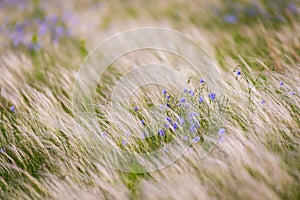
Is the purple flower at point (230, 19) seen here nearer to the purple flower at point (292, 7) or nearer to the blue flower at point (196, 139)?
the purple flower at point (292, 7)

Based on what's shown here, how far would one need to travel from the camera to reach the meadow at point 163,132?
2537mm

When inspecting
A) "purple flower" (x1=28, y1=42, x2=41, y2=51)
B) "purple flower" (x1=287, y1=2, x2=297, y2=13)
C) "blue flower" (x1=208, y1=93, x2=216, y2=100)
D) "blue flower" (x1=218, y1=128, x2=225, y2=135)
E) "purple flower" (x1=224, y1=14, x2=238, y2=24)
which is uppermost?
"purple flower" (x1=28, y1=42, x2=41, y2=51)

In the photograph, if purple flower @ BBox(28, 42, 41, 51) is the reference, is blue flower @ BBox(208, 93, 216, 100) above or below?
below

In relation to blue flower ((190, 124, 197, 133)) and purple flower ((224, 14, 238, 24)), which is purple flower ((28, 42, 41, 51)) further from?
blue flower ((190, 124, 197, 133))

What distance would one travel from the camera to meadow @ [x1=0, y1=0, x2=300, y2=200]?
8.32 ft

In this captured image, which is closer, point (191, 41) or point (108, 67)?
point (108, 67)

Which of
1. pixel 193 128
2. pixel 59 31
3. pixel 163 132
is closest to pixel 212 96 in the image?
Answer: pixel 193 128

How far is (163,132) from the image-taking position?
9.74 feet

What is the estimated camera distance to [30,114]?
3439 mm

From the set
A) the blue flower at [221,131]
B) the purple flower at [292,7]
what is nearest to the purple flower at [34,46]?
the purple flower at [292,7]

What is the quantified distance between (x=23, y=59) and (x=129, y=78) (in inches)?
59.5

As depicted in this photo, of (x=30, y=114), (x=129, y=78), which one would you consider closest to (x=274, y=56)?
(x=129, y=78)

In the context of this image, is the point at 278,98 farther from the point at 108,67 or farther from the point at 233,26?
the point at 233,26

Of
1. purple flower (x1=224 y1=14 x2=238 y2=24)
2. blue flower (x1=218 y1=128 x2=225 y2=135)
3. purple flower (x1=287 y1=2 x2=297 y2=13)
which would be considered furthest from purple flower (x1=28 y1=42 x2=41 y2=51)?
blue flower (x1=218 y1=128 x2=225 y2=135)
